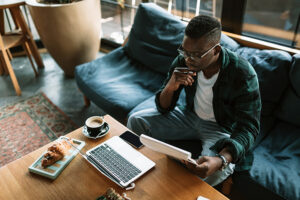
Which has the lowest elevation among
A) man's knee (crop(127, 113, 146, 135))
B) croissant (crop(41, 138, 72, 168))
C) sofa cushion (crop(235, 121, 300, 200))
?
sofa cushion (crop(235, 121, 300, 200))

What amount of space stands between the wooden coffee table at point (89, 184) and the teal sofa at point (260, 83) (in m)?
0.38

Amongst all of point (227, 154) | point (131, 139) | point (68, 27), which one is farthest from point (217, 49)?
point (68, 27)

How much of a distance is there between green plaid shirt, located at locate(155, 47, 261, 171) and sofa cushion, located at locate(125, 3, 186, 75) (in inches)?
28.2

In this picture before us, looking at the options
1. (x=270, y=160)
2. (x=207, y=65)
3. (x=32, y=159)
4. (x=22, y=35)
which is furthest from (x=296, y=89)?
(x=22, y=35)

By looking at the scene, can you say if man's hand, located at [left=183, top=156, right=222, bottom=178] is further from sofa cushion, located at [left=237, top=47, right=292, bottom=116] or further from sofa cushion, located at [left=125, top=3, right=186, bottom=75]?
sofa cushion, located at [left=125, top=3, right=186, bottom=75]

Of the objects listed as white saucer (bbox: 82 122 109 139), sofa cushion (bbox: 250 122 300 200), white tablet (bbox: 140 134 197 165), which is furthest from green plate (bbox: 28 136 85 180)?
sofa cushion (bbox: 250 122 300 200)

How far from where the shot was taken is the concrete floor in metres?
2.42

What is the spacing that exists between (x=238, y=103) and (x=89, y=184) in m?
0.80

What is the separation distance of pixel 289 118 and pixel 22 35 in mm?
2589

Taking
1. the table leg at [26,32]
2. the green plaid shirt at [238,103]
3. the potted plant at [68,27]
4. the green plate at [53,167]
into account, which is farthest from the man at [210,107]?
the table leg at [26,32]

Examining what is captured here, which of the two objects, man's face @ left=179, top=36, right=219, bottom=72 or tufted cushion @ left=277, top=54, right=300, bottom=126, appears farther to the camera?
tufted cushion @ left=277, top=54, right=300, bottom=126

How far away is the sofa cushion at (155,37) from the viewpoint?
2064 millimetres

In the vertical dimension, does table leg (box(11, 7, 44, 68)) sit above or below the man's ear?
below

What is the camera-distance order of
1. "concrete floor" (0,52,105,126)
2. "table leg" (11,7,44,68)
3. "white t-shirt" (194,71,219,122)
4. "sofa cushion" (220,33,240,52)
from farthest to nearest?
"table leg" (11,7,44,68) < "concrete floor" (0,52,105,126) < "sofa cushion" (220,33,240,52) < "white t-shirt" (194,71,219,122)
